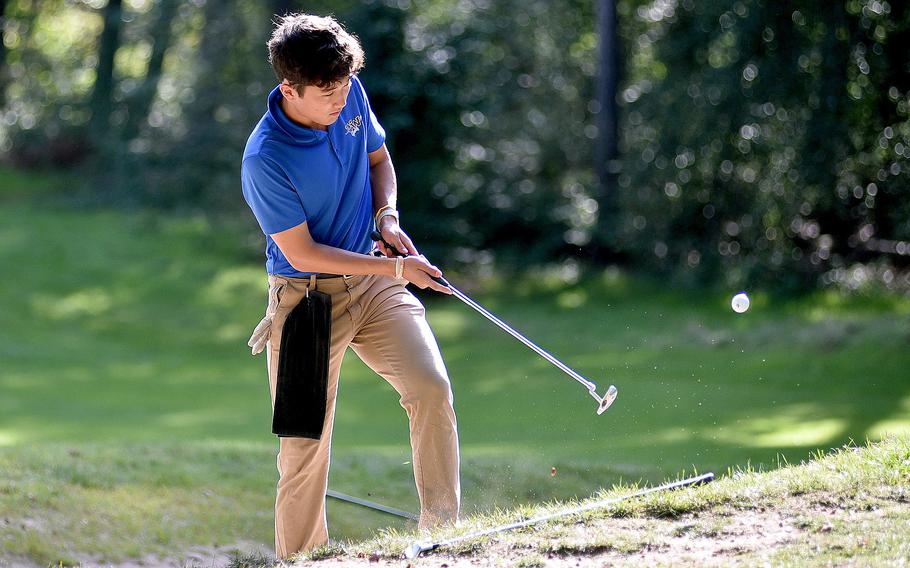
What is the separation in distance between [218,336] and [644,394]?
23.7 feet


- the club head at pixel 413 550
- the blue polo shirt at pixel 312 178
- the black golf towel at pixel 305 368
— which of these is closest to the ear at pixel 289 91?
the blue polo shirt at pixel 312 178

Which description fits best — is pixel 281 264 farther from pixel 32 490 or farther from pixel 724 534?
pixel 32 490

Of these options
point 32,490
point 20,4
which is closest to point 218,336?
point 32,490

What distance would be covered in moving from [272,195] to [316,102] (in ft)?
1.24

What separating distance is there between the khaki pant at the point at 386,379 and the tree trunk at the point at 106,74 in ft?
69.7

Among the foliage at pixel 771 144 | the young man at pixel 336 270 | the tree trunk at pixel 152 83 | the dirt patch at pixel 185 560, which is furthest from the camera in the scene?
the tree trunk at pixel 152 83

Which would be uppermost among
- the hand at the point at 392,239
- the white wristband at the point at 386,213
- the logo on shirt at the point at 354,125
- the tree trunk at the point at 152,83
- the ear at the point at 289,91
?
the tree trunk at the point at 152,83

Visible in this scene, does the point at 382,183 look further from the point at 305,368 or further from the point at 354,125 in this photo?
the point at 305,368

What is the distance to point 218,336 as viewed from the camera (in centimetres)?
1523

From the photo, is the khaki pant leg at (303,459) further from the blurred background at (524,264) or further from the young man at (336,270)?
the blurred background at (524,264)

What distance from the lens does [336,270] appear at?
4.46 meters

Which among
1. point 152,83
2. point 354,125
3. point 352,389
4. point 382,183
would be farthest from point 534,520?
point 152,83

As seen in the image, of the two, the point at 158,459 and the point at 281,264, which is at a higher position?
the point at 281,264

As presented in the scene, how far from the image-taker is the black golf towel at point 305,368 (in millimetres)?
4539
